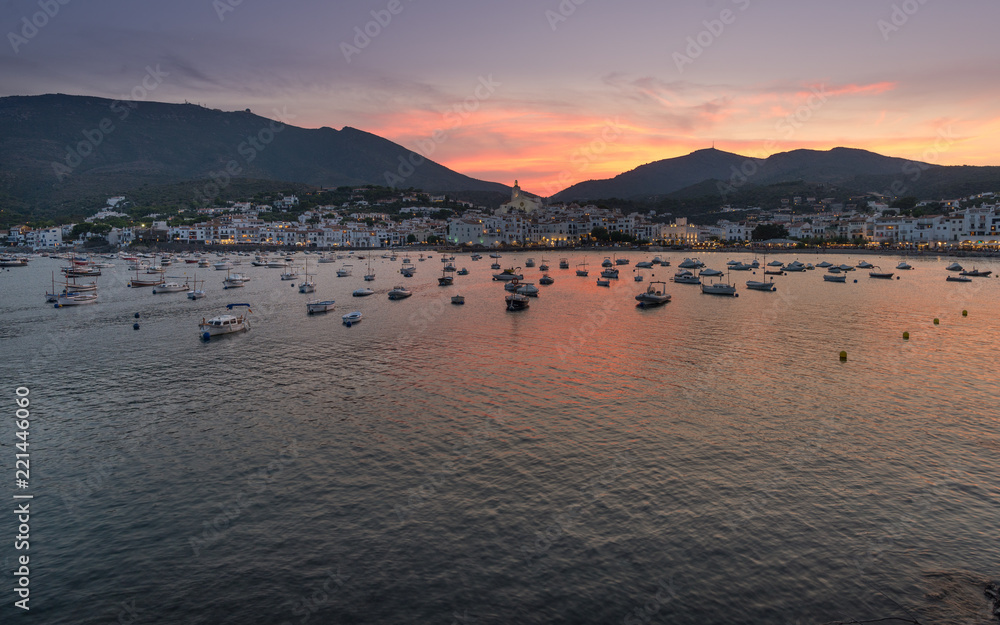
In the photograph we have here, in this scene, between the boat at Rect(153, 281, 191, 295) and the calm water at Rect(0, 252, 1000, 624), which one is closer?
the calm water at Rect(0, 252, 1000, 624)

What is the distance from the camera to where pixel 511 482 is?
1475 cm

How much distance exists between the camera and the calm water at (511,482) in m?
10.3

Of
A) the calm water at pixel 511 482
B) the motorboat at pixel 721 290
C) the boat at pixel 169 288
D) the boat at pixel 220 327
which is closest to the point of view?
the calm water at pixel 511 482

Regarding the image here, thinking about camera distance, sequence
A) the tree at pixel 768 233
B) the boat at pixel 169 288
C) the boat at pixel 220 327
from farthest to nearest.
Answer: the tree at pixel 768 233, the boat at pixel 169 288, the boat at pixel 220 327

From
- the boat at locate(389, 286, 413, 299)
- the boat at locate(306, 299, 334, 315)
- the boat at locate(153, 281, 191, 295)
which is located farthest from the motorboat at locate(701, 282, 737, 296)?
the boat at locate(153, 281, 191, 295)

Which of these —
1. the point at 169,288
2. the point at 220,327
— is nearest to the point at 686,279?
the point at 220,327

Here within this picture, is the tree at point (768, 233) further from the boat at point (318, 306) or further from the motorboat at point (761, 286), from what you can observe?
the boat at point (318, 306)

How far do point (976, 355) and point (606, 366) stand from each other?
20.6 m

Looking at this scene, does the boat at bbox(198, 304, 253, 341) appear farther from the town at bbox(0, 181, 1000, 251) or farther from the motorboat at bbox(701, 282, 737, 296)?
the town at bbox(0, 181, 1000, 251)

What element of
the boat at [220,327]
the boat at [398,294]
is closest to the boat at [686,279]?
the boat at [398,294]

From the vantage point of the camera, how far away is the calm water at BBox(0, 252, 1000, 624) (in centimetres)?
1028

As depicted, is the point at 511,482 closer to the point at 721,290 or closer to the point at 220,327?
the point at 220,327

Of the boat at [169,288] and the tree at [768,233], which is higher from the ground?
the tree at [768,233]

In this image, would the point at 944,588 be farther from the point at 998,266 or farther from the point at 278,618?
the point at 998,266
